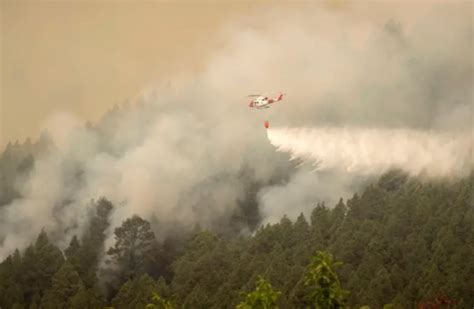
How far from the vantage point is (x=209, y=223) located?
17078 millimetres

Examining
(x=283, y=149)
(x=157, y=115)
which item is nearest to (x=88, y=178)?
(x=157, y=115)

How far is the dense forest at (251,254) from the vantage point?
16.4 metres

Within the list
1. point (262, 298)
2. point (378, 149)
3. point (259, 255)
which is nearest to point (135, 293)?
point (259, 255)

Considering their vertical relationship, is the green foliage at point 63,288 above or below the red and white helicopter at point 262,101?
below

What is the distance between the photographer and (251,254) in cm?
1677

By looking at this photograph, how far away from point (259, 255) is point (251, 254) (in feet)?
0.61

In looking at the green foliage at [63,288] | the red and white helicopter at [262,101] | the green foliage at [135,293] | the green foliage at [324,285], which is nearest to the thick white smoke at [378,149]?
the red and white helicopter at [262,101]

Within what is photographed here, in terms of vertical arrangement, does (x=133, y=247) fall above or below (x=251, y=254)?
above

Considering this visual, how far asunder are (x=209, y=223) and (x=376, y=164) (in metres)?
3.95

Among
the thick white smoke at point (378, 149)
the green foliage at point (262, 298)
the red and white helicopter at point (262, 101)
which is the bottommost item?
the green foliage at point (262, 298)

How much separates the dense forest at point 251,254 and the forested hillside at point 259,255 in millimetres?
22

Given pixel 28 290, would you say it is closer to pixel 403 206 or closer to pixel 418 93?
pixel 403 206

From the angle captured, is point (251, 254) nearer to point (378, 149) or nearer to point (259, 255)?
point (259, 255)

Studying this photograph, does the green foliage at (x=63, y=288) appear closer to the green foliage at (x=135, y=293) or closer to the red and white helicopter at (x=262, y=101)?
the green foliage at (x=135, y=293)
